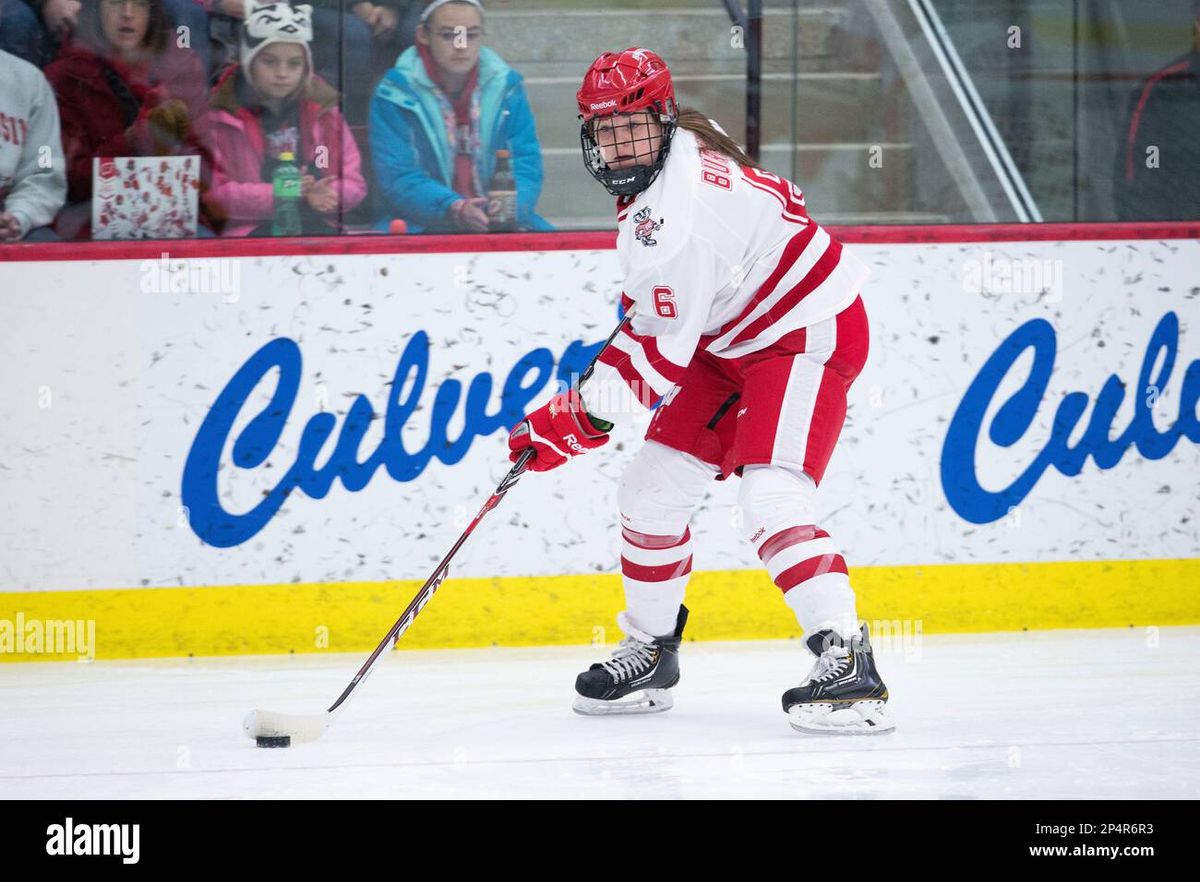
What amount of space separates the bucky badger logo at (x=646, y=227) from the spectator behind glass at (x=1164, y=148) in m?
2.21

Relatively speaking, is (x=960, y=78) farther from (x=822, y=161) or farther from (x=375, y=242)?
(x=375, y=242)

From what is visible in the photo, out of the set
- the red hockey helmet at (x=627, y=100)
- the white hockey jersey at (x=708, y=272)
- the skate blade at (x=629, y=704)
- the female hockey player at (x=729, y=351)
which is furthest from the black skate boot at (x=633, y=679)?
the red hockey helmet at (x=627, y=100)

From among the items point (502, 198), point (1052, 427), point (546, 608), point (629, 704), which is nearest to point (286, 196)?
point (502, 198)

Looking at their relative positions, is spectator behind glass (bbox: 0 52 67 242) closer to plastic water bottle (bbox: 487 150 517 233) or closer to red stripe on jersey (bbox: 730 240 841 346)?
plastic water bottle (bbox: 487 150 517 233)

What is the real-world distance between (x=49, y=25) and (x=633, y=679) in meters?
2.55

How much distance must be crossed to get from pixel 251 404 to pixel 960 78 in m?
2.28

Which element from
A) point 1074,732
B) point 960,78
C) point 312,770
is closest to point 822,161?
point 960,78

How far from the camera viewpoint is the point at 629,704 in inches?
125

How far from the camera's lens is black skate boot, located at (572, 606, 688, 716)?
3.16 meters

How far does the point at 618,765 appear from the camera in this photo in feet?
8.57

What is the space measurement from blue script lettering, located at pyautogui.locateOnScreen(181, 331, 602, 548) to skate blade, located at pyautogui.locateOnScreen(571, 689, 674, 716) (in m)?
1.11

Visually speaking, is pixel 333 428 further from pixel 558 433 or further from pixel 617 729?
pixel 617 729

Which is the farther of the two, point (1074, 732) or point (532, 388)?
point (532, 388)

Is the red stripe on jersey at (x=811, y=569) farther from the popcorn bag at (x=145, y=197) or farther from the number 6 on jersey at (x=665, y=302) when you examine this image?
Answer: the popcorn bag at (x=145, y=197)
